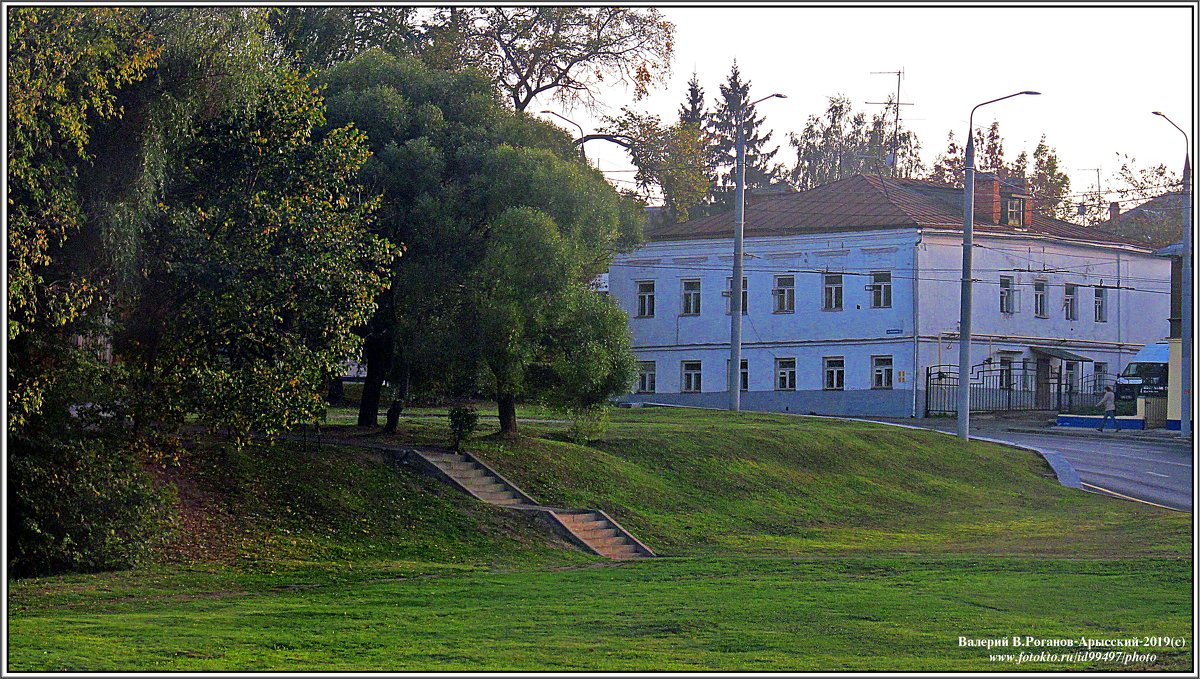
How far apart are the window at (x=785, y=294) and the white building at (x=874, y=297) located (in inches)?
1.6

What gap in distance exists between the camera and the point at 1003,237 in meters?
56.0

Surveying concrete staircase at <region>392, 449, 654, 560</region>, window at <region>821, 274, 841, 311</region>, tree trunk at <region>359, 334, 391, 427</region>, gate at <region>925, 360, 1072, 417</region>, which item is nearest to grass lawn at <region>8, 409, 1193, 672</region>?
concrete staircase at <region>392, 449, 654, 560</region>

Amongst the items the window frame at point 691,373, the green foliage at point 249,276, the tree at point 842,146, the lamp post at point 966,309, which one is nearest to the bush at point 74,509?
the green foliage at point 249,276

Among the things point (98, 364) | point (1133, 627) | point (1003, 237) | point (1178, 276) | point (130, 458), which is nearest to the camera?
point (1133, 627)

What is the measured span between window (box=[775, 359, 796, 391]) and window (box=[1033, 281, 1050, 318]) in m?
10.00

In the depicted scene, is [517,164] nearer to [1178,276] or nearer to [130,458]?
[130,458]

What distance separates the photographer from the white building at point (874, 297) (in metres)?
54.2

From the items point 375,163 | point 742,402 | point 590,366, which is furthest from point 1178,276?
point 375,163

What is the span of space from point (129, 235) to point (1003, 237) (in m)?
44.3

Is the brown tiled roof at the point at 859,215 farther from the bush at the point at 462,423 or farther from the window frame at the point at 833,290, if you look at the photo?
the bush at the point at 462,423

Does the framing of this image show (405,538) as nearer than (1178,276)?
Yes

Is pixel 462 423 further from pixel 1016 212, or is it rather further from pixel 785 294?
pixel 1016 212

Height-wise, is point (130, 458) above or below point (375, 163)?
below

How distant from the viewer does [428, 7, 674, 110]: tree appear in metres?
40.7
